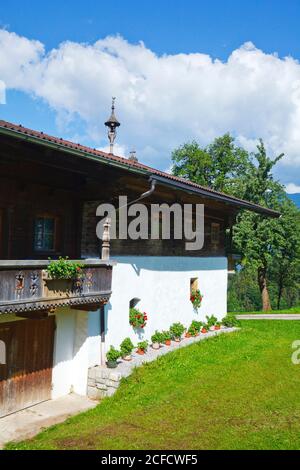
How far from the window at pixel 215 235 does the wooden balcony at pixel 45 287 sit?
25.4 feet

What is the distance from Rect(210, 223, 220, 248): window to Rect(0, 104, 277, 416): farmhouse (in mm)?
3669

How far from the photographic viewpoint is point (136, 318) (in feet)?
40.3

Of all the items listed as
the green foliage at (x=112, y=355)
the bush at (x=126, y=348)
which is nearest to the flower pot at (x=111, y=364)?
the green foliage at (x=112, y=355)

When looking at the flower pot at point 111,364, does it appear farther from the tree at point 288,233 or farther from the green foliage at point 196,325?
the tree at point 288,233

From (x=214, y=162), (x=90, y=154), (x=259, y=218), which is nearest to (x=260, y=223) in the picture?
(x=259, y=218)

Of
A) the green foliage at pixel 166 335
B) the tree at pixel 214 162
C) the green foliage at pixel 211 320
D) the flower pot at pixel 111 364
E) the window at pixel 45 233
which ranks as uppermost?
the tree at pixel 214 162

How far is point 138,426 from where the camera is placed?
791 cm

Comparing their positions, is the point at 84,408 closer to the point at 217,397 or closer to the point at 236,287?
the point at 217,397

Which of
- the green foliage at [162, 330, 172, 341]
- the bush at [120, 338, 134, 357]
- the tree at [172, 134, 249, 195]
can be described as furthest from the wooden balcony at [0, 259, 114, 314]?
the tree at [172, 134, 249, 195]

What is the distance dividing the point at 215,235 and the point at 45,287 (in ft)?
33.6

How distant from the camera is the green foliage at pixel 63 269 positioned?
816 centimetres

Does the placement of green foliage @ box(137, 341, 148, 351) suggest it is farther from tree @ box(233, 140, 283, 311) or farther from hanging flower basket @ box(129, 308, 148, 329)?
tree @ box(233, 140, 283, 311)
